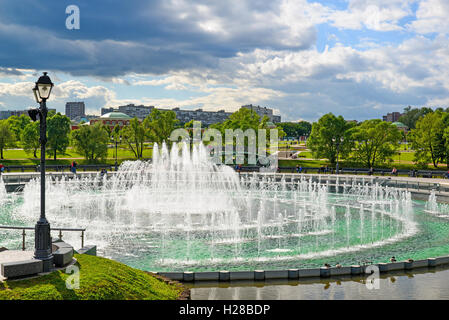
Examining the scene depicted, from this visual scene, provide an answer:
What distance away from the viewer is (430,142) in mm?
58000

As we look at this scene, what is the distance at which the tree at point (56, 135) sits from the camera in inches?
2464

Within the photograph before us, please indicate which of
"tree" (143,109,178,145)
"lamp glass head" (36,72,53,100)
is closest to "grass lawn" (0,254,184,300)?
"lamp glass head" (36,72,53,100)

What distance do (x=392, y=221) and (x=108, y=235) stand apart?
1675cm

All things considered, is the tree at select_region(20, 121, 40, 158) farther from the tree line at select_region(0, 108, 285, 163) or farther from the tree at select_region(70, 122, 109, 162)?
the tree at select_region(70, 122, 109, 162)

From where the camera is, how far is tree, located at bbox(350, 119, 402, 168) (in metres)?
57.8

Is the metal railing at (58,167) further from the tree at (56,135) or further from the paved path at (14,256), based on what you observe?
the paved path at (14,256)

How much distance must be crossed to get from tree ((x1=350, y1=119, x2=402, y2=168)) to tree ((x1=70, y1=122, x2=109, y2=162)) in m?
35.8

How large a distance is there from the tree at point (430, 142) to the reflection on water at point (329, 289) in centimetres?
4823

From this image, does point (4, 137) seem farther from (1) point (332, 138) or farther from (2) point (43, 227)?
(2) point (43, 227)

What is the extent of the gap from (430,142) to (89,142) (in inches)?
1879

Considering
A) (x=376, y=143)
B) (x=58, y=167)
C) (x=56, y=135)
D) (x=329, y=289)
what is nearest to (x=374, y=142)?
(x=376, y=143)

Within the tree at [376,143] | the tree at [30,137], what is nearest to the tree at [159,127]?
the tree at [30,137]
